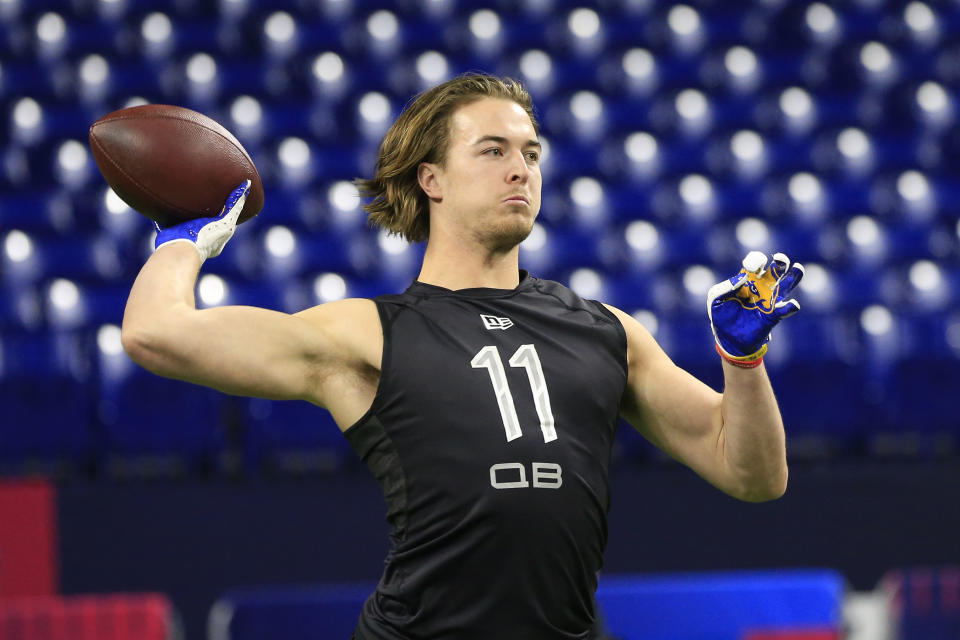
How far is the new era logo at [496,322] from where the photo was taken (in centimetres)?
216

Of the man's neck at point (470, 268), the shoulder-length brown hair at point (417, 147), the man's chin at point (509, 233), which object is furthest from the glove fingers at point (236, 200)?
the man's chin at point (509, 233)

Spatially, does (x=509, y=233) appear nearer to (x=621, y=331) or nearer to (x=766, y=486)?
(x=621, y=331)

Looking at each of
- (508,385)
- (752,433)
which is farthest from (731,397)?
(508,385)

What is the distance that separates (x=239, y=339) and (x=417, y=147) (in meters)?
0.64

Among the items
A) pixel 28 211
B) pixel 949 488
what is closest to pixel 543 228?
pixel 949 488

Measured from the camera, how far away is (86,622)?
383 cm

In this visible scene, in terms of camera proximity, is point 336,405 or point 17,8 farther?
point 17,8

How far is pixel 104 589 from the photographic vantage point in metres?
4.94

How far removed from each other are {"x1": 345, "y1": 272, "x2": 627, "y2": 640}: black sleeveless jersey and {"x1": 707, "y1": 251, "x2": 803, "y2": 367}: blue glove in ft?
0.90

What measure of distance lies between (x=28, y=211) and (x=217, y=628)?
398cm

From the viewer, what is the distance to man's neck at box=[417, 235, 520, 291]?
2283 millimetres

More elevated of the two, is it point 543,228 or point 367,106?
point 367,106

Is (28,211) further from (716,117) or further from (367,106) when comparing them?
(716,117)

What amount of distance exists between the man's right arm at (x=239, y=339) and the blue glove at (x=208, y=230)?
1.9 inches
